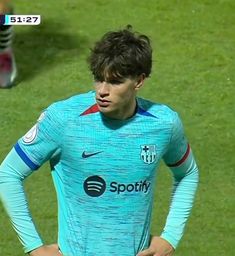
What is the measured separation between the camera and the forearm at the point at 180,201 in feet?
14.7

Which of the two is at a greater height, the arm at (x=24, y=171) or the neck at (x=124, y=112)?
the neck at (x=124, y=112)

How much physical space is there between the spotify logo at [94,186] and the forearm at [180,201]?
1.41ft

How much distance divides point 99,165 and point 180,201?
0.51 m

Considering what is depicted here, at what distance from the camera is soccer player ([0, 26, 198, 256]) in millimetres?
4141

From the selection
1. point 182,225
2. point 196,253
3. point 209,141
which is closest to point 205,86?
point 209,141

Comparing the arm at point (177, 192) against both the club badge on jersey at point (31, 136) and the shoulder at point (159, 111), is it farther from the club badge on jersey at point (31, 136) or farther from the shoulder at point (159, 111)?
the club badge on jersey at point (31, 136)

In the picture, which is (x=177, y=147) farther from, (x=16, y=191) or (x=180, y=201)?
(x=16, y=191)

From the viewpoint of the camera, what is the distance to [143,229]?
4.32 meters

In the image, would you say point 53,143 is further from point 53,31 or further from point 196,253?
point 53,31

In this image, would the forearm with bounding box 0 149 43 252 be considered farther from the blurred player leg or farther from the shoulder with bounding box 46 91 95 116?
the blurred player leg

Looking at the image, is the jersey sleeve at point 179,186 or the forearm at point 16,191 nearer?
the forearm at point 16,191

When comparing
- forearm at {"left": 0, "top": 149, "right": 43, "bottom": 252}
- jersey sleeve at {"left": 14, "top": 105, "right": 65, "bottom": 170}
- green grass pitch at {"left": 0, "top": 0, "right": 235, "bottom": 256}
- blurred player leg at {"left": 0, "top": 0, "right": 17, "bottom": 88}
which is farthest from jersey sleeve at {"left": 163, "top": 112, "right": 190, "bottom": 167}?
blurred player leg at {"left": 0, "top": 0, "right": 17, "bottom": 88}

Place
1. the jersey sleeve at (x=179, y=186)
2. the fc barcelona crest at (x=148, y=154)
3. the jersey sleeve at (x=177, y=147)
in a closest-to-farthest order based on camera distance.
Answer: the fc barcelona crest at (x=148, y=154) → the jersey sleeve at (x=177, y=147) → the jersey sleeve at (x=179, y=186)

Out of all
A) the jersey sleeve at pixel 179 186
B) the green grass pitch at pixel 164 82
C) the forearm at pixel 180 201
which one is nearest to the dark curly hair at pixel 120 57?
the jersey sleeve at pixel 179 186
